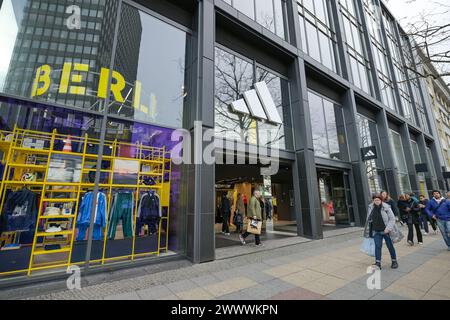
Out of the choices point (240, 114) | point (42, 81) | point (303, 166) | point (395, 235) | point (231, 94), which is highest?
point (231, 94)

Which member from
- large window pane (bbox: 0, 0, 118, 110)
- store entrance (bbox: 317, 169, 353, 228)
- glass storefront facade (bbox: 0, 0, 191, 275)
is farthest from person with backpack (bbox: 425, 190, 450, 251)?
large window pane (bbox: 0, 0, 118, 110)

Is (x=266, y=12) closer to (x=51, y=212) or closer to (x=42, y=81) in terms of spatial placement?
(x=42, y=81)

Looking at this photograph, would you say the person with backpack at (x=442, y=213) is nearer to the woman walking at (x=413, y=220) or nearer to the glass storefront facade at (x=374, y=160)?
the woman walking at (x=413, y=220)

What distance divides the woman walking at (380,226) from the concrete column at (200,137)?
A: 420 cm

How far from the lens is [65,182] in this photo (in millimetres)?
5262

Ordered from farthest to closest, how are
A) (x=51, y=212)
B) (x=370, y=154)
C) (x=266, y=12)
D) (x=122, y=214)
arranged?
(x=370, y=154)
(x=266, y=12)
(x=122, y=214)
(x=51, y=212)

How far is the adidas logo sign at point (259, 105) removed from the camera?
876 centimetres

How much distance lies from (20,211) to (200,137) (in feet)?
15.4

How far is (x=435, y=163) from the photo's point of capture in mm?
24594

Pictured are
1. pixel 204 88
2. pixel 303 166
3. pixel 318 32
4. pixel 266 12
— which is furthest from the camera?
pixel 318 32

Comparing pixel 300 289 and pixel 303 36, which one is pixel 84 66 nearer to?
pixel 300 289

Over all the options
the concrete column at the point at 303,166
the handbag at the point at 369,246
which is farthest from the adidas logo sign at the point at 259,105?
the handbag at the point at 369,246

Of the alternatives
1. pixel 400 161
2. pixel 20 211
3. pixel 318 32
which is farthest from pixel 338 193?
pixel 20 211
